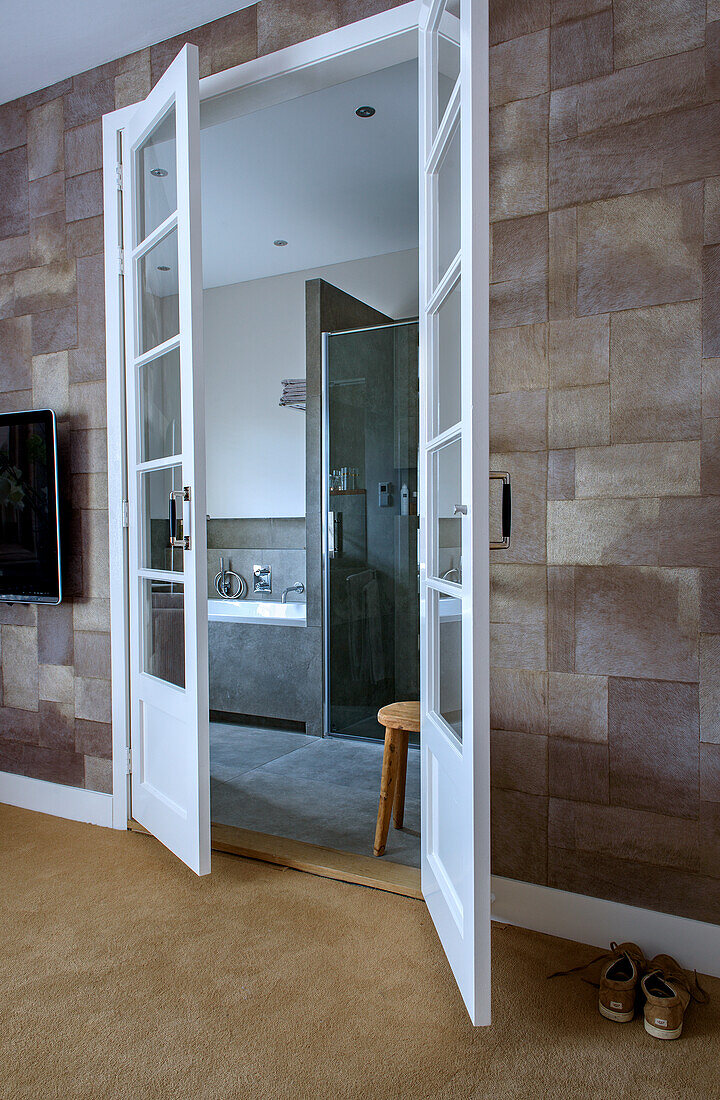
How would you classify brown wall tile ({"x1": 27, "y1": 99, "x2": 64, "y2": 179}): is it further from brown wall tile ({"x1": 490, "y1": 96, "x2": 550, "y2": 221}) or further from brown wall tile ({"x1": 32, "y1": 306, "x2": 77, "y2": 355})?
brown wall tile ({"x1": 490, "y1": 96, "x2": 550, "y2": 221})

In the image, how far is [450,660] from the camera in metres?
1.87

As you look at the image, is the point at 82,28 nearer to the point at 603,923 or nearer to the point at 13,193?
the point at 13,193

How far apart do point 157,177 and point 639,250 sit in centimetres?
154

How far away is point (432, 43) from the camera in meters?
2.03

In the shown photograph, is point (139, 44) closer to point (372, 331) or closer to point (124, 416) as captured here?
point (124, 416)

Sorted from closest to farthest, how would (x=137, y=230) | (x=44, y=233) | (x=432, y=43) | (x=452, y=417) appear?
(x=452, y=417) < (x=432, y=43) < (x=137, y=230) < (x=44, y=233)

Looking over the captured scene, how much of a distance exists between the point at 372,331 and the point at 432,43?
6.03ft

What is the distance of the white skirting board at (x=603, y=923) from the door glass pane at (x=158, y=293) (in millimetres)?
1931

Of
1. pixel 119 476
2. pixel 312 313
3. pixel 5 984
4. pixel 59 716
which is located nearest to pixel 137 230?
pixel 119 476

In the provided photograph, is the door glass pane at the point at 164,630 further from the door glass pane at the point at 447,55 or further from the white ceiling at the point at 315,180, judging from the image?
the white ceiling at the point at 315,180

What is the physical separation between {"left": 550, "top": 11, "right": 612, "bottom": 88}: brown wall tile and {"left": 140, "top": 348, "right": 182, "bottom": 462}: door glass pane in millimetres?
1298

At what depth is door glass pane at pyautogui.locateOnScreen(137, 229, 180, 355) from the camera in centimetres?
237

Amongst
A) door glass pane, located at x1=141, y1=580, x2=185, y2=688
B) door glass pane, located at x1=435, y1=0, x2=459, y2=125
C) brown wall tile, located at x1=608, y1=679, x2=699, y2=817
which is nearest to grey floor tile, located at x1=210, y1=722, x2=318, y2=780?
door glass pane, located at x1=141, y1=580, x2=185, y2=688

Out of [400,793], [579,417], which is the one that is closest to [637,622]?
[579,417]
